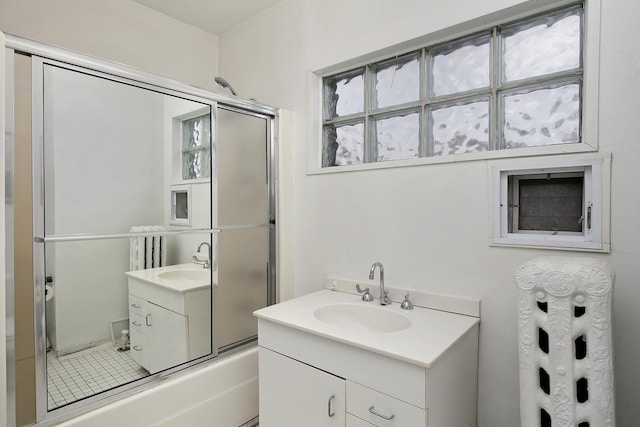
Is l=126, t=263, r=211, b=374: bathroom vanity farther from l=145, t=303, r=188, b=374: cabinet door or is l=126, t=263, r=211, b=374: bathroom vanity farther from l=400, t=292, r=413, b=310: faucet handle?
l=400, t=292, r=413, b=310: faucet handle

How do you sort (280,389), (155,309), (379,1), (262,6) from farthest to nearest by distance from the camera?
(262,6), (379,1), (155,309), (280,389)

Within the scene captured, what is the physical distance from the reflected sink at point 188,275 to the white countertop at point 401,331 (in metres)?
0.47

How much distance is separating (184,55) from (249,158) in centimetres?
119

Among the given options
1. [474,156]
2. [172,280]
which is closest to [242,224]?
[172,280]

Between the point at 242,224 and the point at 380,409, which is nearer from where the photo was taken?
the point at 380,409

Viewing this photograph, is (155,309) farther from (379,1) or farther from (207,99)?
(379,1)

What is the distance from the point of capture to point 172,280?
5.92 ft

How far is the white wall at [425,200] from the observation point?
1.28 m

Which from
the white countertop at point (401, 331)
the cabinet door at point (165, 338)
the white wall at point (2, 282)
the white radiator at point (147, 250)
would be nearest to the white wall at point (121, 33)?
the white wall at point (2, 282)

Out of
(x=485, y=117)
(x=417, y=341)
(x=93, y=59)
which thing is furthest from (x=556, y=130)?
(x=93, y=59)

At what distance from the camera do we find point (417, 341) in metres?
1.30

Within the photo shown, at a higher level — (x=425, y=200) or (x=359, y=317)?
(x=425, y=200)

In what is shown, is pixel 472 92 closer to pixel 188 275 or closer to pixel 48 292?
pixel 188 275

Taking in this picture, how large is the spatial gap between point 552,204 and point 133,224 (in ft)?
6.44
